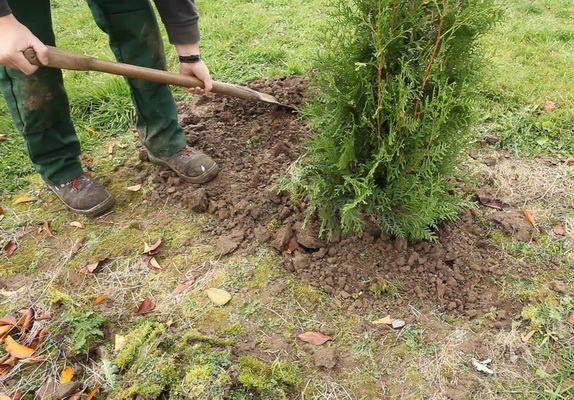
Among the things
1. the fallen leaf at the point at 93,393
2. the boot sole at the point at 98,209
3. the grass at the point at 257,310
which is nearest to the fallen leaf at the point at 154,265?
the grass at the point at 257,310

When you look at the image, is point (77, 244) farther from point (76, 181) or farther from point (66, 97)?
point (66, 97)

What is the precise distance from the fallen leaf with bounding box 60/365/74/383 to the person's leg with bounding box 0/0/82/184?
150cm

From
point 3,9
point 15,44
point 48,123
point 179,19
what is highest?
point 3,9

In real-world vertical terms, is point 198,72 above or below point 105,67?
below

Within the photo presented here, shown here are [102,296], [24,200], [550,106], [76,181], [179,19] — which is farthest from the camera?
[550,106]

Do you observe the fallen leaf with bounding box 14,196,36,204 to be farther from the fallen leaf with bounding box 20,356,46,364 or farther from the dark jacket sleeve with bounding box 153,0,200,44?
the dark jacket sleeve with bounding box 153,0,200,44

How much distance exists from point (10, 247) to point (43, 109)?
0.98 m

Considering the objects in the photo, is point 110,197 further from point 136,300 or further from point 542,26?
point 542,26

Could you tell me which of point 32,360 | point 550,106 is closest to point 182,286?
point 32,360

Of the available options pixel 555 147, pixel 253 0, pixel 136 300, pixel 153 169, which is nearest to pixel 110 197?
pixel 153 169

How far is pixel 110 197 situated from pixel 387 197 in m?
2.03

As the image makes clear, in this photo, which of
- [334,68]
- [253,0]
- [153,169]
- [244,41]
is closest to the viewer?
[334,68]

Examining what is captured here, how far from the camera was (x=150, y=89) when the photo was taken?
10.1 feet

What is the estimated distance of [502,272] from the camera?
2492 millimetres
